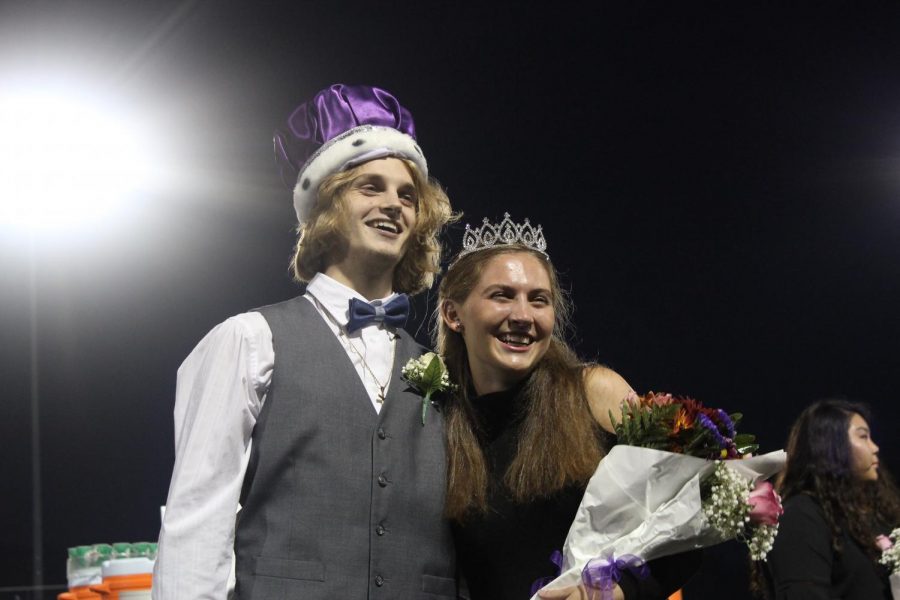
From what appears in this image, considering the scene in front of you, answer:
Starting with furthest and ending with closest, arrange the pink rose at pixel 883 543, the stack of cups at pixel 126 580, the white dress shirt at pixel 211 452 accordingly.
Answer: the pink rose at pixel 883 543 < the stack of cups at pixel 126 580 < the white dress shirt at pixel 211 452

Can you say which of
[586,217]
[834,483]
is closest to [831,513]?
[834,483]

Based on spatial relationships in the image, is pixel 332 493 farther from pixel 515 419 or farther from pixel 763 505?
pixel 763 505

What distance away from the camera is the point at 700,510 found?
6.90ft

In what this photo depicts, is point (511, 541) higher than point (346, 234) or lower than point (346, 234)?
lower

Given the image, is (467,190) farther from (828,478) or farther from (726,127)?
(828,478)

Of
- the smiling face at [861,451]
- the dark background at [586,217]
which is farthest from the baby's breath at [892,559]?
the dark background at [586,217]

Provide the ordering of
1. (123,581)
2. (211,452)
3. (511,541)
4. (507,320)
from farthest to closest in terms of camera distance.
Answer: (123,581), (507,320), (511,541), (211,452)

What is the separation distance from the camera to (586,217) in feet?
19.3

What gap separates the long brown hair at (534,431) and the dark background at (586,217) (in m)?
3.17

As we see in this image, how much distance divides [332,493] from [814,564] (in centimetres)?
177

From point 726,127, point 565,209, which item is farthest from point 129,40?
point 726,127

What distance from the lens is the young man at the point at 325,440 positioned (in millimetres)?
2066

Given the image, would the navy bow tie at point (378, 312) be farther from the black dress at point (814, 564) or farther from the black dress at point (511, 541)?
the black dress at point (814, 564)

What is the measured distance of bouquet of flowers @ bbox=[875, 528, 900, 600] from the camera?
3.41 m
